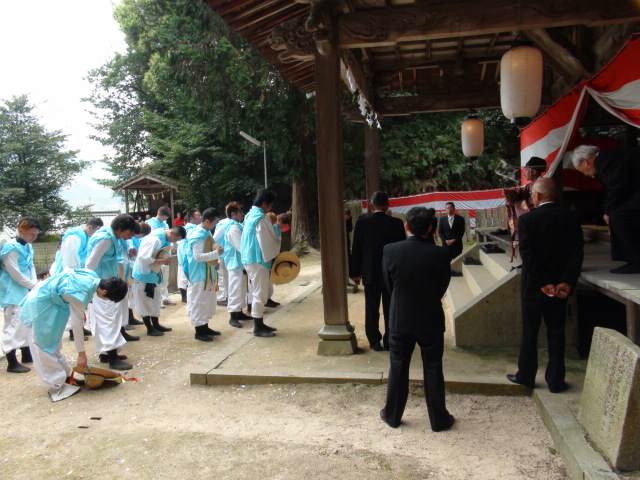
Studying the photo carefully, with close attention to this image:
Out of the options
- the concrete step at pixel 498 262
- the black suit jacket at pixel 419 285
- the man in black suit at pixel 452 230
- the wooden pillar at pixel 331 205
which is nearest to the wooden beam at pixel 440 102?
the man in black suit at pixel 452 230

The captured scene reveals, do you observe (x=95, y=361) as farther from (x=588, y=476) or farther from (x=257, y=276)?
(x=588, y=476)

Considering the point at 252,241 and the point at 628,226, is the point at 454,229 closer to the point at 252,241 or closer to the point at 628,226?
the point at 252,241

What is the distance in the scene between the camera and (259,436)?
378 cm

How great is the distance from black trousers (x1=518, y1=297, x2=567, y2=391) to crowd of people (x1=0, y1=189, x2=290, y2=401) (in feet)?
11.5

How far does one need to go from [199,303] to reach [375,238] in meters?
2.89

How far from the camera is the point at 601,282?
374 centimetres

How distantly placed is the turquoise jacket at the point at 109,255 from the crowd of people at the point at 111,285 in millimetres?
12

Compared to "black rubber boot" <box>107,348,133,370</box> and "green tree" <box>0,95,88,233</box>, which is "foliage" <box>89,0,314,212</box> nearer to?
"green tree" <box>0,95,88,233</box>

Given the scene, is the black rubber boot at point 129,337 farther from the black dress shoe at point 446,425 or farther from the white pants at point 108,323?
the black dress shoe at point 446,425

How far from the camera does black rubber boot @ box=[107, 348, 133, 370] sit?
18.4 ft

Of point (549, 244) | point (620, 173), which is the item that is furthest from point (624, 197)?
point (549, 244)

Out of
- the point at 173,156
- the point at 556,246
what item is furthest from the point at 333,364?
the point at 173,156

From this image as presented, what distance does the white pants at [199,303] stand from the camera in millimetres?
6723

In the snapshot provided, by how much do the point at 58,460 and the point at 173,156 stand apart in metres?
18.3
